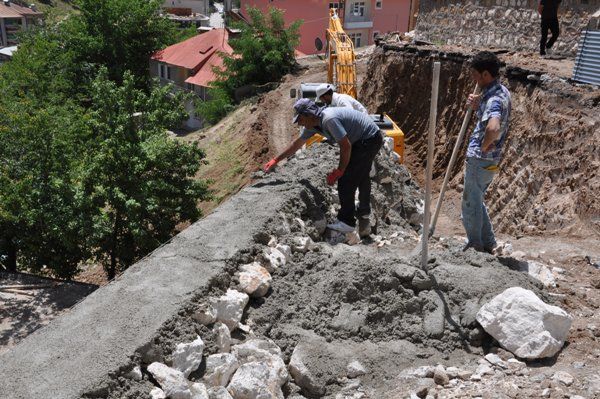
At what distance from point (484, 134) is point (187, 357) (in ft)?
10.5

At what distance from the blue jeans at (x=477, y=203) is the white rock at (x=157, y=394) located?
3421mm

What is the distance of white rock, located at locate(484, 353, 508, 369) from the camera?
4223 mm

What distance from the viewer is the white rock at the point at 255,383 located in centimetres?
371

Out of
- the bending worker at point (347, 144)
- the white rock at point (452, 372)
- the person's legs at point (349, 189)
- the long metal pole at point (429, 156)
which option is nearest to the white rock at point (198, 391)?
the white rock at point (452, 372)

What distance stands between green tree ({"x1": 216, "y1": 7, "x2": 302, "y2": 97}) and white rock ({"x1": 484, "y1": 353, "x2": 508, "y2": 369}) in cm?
2419

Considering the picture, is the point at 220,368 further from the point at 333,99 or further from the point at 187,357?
the point at 333,99

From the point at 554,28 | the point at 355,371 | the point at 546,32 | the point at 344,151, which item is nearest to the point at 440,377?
the point at 355,371

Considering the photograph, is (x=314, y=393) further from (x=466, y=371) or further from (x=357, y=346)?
(x=466, y=371)

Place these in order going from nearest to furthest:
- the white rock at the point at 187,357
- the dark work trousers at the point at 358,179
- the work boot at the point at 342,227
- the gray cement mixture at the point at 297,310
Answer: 1. the gray cement mixture at the point at 297,310
2. the white rock at the point at 187,357
3. the dark work trousers at the point at 358,179
4. the work boot at the point at 342,227

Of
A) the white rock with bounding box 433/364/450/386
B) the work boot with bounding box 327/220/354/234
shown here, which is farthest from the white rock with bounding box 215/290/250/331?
the work boot with bounding box 327/220/354/234

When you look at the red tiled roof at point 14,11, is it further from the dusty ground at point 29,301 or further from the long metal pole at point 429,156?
the long metal pole at point 429,156

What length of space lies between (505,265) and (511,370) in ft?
4.71

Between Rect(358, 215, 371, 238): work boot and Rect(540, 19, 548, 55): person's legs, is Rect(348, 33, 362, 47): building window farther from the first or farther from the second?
Rect(358, 215, 371, 238): work boot

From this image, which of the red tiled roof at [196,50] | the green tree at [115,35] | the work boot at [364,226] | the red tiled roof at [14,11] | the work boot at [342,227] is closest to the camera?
the work boot at [342,227]
